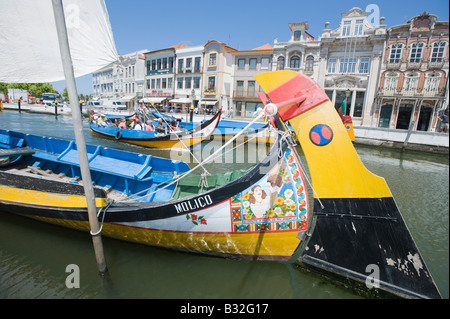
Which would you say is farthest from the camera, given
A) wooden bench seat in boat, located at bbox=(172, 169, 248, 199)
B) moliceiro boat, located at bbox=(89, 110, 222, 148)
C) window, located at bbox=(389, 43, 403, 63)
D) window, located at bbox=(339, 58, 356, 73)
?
window, located at bbox=(339, 58, 356, 73)

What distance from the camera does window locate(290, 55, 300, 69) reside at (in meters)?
26.5

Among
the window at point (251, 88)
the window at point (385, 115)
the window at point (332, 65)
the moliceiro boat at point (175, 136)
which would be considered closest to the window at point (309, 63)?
the window at point (332, 65)

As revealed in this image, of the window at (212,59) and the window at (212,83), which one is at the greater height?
the window at (212,59)

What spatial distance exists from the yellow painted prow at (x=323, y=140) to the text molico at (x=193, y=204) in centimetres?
159

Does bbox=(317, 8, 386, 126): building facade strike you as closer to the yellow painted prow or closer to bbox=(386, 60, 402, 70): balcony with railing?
bbox=(386, 60, 402, 70): balcony with railing

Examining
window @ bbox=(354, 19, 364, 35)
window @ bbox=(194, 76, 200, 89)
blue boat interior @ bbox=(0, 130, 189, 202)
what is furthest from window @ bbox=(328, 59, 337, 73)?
blue boat interior @ bbox=(0, 130, 189, 202)

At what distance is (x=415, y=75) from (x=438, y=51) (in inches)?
92.5

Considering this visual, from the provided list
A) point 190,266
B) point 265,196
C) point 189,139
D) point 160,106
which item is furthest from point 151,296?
point 160,106

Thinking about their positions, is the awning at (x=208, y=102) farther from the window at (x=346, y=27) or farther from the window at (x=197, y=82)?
the window at (x=346, y=27)

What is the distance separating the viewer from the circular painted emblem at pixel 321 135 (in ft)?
10.3

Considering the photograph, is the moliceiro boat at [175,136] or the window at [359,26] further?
the window at [359,26]

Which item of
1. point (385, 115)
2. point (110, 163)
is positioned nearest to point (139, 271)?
point (110, 163)

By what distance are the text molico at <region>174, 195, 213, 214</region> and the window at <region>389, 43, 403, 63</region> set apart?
26.9 m
